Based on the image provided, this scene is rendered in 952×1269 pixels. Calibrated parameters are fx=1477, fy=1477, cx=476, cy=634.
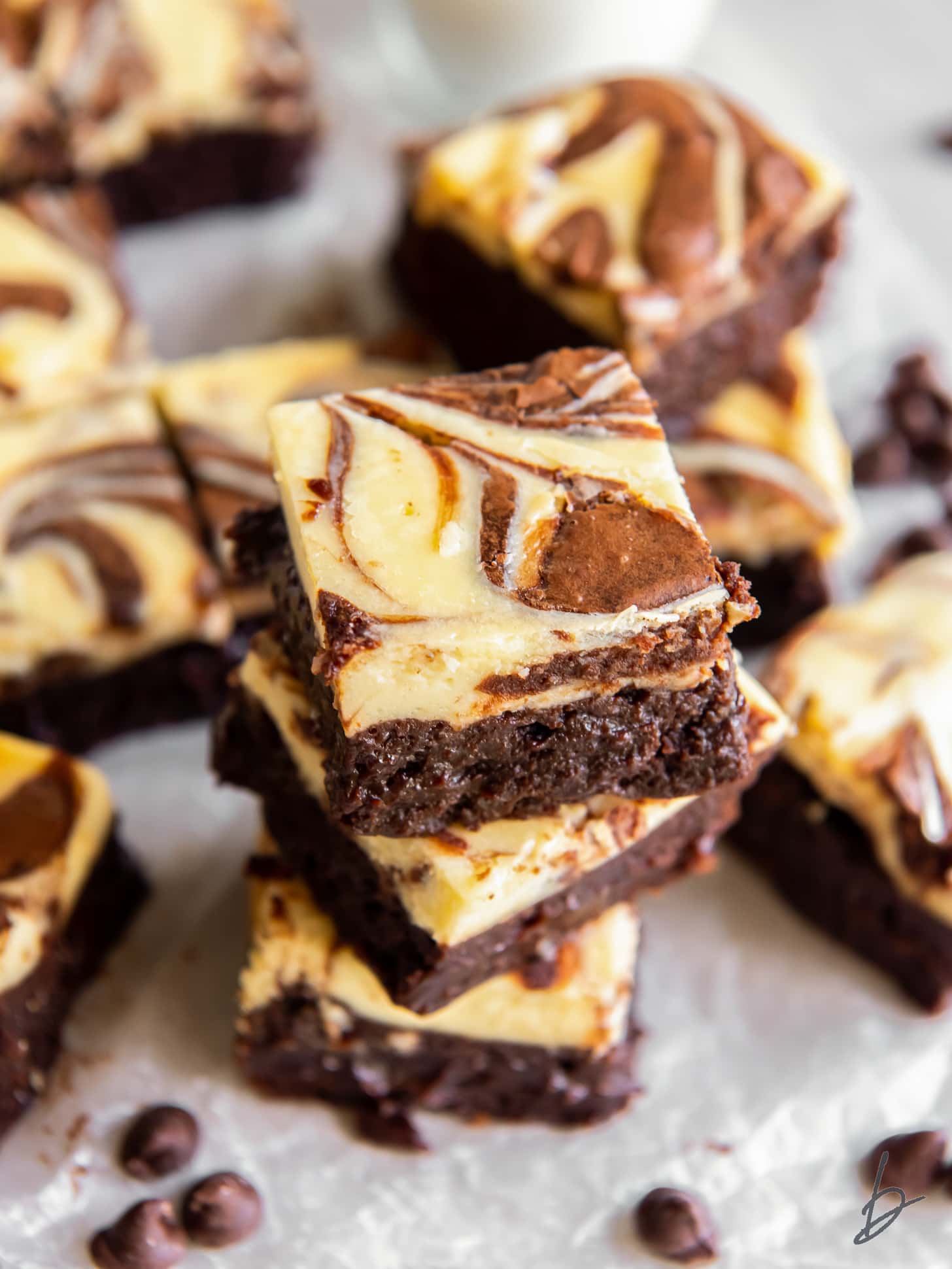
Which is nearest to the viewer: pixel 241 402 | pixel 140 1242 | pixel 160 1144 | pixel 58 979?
pixel 140 1242

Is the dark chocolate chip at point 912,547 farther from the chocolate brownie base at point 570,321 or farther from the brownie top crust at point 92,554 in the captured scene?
the brownie top crust at point 92,554

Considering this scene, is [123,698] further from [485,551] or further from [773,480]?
[773,480]

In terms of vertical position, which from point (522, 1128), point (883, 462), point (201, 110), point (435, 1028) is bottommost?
point (522, 1128)

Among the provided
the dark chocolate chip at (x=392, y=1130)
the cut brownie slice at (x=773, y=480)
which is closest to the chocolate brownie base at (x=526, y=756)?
A: the dark chocolate chip at (x=392, y=1130)

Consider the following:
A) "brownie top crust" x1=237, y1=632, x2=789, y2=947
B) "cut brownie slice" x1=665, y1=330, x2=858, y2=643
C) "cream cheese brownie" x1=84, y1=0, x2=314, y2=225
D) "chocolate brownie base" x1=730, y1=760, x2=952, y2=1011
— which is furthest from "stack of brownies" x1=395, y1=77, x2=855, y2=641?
"brownie top crust" x1=237, y1=632, x2=789, y2=947

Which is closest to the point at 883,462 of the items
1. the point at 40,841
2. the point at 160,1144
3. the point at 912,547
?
the point at 912,547

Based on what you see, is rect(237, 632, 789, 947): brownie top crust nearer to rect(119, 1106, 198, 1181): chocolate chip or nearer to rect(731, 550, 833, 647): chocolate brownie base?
rect(119, 1106, 198, 1181): chocolate chip

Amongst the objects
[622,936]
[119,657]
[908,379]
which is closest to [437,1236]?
[622,936]
